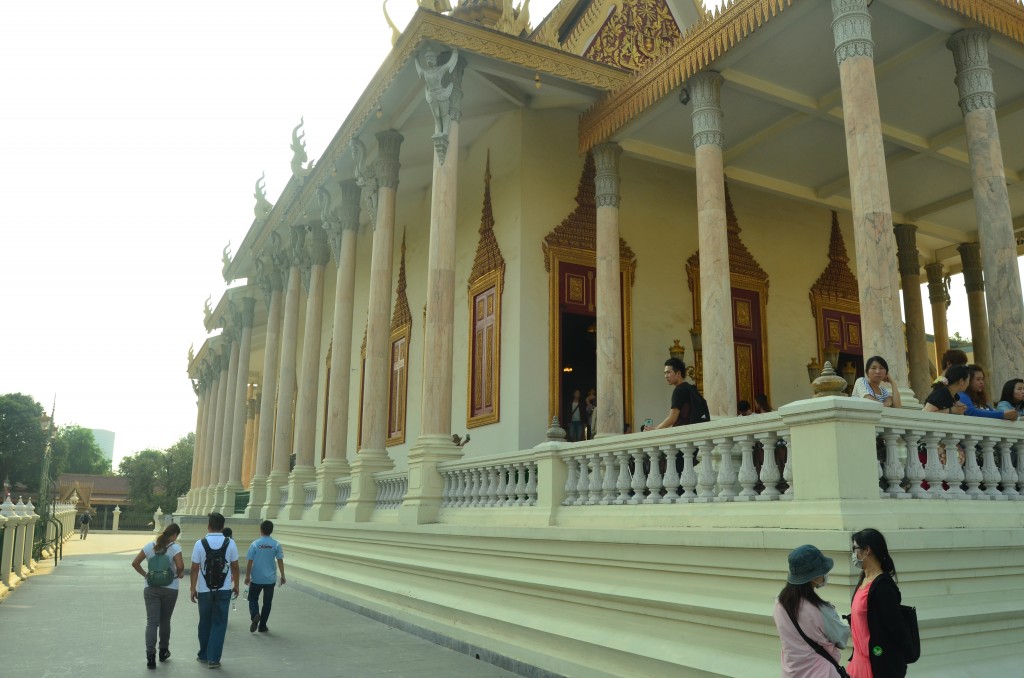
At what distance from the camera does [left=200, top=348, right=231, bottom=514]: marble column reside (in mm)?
24422

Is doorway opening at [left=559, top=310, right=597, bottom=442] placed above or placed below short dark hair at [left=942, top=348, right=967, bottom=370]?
above

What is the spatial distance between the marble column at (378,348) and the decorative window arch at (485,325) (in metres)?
1.52

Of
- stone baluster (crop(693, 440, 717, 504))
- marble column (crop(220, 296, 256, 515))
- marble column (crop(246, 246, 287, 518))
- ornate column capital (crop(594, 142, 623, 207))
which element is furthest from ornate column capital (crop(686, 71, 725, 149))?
marble column (crop(220, 296, 256, 515))

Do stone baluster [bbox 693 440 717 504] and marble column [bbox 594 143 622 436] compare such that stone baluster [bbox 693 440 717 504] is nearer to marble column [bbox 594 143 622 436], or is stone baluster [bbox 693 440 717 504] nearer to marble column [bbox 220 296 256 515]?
marble column [bbox 594 143 622 436]

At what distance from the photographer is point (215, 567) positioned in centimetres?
793

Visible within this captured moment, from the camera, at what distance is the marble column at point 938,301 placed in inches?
749

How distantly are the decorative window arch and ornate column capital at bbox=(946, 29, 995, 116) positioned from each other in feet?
23.0

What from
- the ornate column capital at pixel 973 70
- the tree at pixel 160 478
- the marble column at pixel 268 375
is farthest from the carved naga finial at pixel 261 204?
the tree at pixel 160 478

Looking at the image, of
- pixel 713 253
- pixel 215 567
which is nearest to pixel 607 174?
pixel 713 253

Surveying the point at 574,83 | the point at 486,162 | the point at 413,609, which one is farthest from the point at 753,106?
the point at 413,609

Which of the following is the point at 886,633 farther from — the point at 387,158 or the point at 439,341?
the point at 387,158

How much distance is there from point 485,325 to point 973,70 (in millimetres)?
Result: 7872

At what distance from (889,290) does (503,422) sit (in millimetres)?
6743

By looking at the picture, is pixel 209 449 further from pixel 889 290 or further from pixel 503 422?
pixel 889 290
